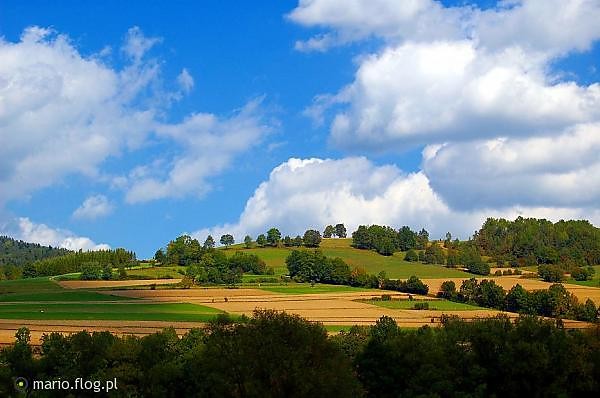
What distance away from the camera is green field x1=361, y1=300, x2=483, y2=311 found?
135m

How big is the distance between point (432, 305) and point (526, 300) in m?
18.4

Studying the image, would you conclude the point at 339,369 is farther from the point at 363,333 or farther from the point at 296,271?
the point at 296,271

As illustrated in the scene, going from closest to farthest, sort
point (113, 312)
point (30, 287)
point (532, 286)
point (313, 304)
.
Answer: point (113, 312), point (313, 304), point (532, 286), point (30, 287)

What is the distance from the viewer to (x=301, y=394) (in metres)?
55.0

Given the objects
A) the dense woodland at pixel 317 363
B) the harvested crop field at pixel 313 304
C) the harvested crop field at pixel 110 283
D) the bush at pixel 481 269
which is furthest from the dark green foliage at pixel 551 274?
the dense woodland at pixel 317 363

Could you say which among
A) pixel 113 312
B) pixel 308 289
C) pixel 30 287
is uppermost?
pixel 30 287

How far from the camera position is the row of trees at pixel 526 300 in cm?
12988

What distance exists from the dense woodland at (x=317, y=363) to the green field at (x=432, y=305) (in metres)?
57.2

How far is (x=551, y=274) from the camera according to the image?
17312cm

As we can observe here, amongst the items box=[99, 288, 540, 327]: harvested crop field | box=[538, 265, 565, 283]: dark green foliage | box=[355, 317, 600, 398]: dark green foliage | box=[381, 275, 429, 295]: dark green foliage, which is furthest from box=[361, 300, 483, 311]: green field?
box=[355, 317, 600, 398]: dark green foliage

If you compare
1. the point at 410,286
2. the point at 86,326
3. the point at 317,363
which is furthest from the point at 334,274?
the point at 317,363

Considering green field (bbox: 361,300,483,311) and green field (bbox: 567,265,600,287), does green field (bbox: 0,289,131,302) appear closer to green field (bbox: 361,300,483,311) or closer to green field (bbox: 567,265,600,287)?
green field (bbox: 361,300,483,311)

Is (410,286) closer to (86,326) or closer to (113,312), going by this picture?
(113,312)

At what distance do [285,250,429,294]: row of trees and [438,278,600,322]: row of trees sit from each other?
1238cm
